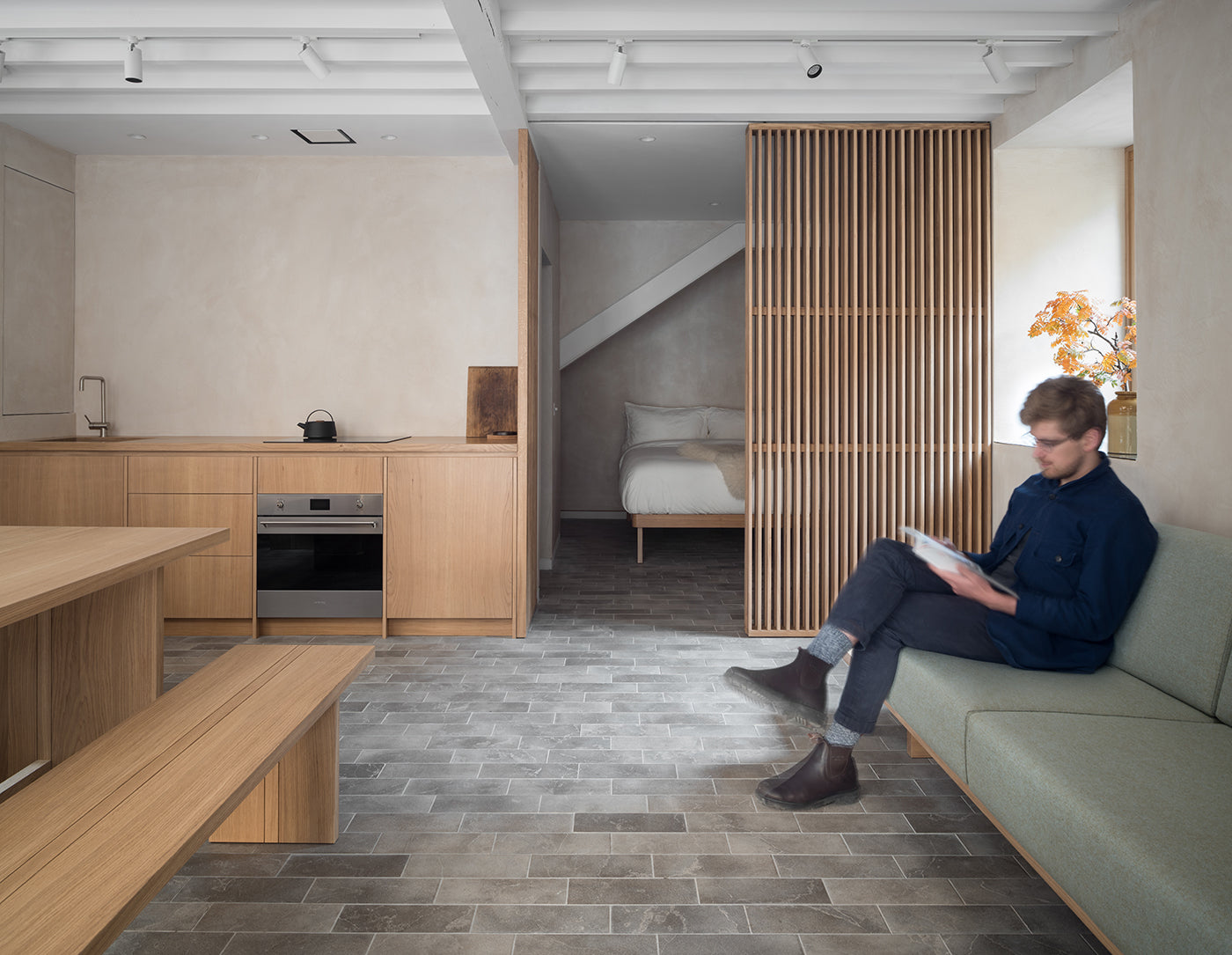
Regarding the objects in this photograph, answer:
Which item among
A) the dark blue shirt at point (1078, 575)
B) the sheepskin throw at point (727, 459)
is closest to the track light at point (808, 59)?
the dark blue shirt at point (1078, 575)

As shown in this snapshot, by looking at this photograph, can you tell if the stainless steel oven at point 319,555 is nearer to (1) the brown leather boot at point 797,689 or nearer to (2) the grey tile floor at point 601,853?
(2) the grey tile floor at point 601,853

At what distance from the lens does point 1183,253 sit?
8.89ft

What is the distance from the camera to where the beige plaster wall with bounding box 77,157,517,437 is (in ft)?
15.4

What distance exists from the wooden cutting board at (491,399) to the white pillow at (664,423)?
3.07m

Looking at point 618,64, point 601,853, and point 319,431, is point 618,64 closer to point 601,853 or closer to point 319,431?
point 319,431

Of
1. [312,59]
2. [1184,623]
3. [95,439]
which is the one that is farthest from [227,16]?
[1184,623]

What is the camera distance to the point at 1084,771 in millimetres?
1635

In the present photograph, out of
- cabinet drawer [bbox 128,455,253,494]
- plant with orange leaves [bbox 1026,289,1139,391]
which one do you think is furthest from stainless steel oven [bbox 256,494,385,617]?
plant with orange leaves [bbox 1026,289,1139,391]

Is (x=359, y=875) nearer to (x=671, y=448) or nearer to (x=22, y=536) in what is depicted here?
(x=22, y=536)

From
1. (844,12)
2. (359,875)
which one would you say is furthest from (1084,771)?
(844,12)

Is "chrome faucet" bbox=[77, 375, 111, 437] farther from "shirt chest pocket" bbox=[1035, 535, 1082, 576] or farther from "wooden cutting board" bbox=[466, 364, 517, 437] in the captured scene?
"shirt chest pocket" bbox=[1035, 535, 1082, 576]

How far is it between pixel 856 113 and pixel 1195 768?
10.6 ft

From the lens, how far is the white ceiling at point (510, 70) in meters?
3.19

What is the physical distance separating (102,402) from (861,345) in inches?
160
